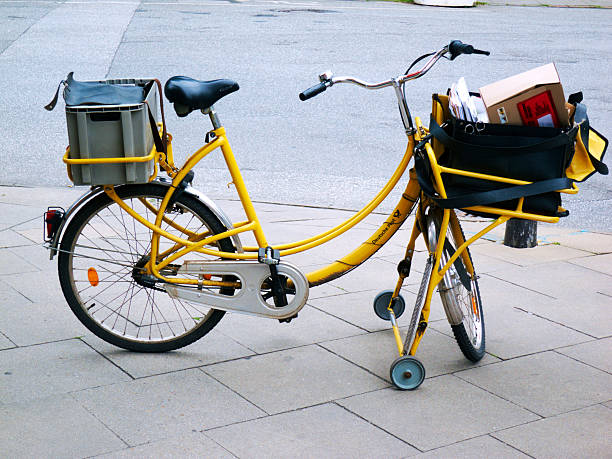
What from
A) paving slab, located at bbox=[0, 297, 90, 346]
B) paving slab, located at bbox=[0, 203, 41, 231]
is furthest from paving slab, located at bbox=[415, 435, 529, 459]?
paving slab, located at bbox=[0, 203, 41, 231]

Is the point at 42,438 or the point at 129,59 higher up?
the point at 129,59

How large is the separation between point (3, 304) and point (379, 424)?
230 cm

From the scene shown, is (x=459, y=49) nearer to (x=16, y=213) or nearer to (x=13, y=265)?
(x=13, y=265)

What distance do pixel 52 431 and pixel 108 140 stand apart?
49.0 inches

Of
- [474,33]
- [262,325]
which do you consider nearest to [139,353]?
[262,325]

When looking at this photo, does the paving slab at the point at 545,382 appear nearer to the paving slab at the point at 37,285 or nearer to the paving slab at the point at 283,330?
the paving slab at the point at 283,330

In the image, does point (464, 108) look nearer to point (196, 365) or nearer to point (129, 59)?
point (196, 365)

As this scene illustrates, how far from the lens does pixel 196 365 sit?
3867 mm

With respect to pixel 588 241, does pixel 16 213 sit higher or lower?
higher

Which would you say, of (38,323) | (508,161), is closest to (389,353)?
(508,161)

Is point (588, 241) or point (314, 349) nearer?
point (314, 349)

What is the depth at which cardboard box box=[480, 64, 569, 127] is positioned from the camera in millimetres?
3414

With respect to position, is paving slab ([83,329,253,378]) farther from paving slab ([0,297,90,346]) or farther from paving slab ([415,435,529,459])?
paving slab ([415,435,529,459])

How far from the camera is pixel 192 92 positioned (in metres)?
3.63
